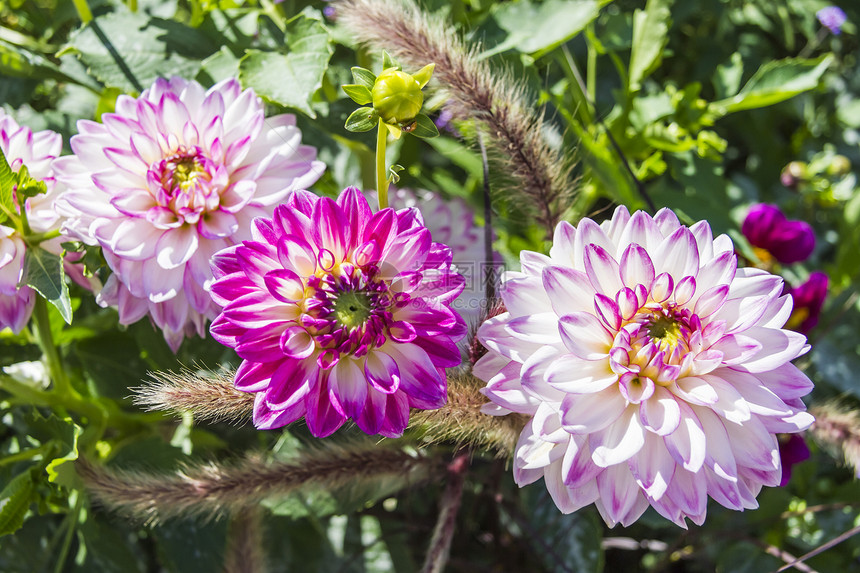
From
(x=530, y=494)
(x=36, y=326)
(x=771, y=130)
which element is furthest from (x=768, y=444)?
(x=771, y=130)

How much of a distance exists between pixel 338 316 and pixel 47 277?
23cm

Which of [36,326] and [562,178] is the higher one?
[562,178]

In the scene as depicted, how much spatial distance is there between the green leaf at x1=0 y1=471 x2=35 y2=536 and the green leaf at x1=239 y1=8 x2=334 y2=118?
1.17 ft

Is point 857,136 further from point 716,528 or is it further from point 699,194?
point 716,528

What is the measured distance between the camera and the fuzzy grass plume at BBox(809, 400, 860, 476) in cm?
55

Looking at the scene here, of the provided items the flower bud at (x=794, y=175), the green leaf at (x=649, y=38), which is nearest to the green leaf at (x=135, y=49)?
the green leaf at (x=649, y=38)

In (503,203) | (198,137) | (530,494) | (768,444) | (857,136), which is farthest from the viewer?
(857,136)

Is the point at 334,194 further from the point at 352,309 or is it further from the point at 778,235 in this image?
the point at 778,235

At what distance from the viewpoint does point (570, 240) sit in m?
0.43

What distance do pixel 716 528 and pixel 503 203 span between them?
48cm

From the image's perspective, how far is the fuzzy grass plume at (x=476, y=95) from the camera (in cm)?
51

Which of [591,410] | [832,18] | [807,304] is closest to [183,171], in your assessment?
[591,410]

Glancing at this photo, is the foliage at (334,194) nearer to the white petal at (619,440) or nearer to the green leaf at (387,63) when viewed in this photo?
the green leaf at (387,63)

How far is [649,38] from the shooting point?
712 millimetres
